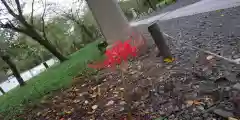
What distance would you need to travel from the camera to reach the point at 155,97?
465cm

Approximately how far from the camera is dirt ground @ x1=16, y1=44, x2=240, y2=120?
350 centimetres

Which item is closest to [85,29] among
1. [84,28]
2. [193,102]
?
[84,28]

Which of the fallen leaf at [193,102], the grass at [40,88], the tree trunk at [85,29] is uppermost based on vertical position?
the tree trunk at [85,29]

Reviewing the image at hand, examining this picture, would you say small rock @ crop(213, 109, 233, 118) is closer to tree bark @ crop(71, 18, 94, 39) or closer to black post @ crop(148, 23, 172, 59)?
black post @ crop(148, 23, 172, 59)

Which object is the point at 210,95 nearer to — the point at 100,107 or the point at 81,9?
the point at 100,107

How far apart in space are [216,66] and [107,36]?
5.72 m

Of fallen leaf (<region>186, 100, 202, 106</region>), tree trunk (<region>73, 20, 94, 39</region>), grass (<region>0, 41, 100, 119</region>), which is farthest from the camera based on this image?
tree trunk (<region>73, 20, 94, 39</region>)

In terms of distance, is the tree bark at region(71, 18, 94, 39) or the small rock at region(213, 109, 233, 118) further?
the tree bark at region(71, 18, 94, 39)

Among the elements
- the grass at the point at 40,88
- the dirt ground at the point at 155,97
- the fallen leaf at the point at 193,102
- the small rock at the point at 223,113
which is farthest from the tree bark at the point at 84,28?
the small rock at the point at 223,113

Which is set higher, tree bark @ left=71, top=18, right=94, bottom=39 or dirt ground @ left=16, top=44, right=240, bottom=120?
tree bark @ left=71, top=18, right=94, bottom=39

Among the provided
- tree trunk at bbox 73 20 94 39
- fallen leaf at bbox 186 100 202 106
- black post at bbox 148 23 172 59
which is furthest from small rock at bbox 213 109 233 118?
tree trunk at bbox 73 20 94 39

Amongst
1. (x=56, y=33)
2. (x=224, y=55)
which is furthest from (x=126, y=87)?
(x=56, y=33)

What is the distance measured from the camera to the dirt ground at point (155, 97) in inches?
138

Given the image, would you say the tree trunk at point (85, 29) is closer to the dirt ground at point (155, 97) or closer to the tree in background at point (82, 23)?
the tree in background at point (82, 23)
